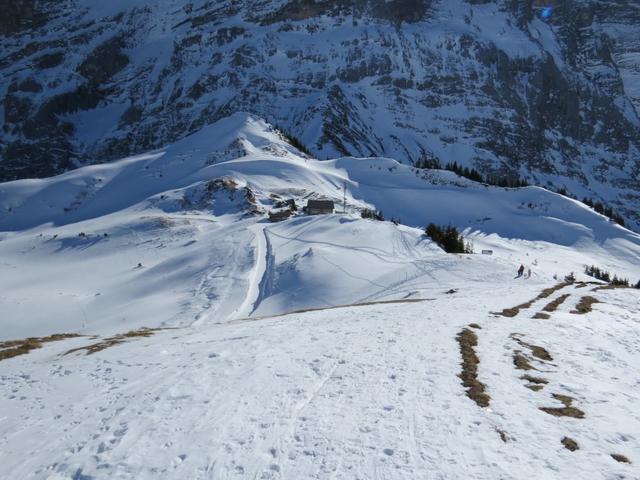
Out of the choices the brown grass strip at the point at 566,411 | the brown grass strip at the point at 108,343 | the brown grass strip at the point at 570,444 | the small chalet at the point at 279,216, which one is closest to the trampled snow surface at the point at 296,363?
the brown grass strip at the point at 570,444

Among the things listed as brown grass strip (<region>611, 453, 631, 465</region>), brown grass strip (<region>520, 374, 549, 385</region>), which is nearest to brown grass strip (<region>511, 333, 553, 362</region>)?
brown grass strip (<region>520, 374, 549, 385</region>)

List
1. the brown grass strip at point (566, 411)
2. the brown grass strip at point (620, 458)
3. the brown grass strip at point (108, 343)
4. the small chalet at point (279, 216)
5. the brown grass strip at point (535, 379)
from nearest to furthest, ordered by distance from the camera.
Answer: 1. the brown grass strip at point (620, 458)
2. the brown grass strip at point (566, 411)
3. the brown grass strip at point (535, 379)
4. the brown grass strip at point (108, 343)
5. the small chalet at point (279, 216)

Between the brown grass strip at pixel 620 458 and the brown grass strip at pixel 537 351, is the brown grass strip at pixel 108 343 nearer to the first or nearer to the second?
the brown grass strip at pixel 537 351

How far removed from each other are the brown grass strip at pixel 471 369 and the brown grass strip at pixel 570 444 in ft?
6.11

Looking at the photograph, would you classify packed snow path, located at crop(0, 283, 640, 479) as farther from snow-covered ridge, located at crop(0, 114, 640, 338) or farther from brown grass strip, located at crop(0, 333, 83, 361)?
snow-covered ridge, located at crop(0, 114, 640, 338)

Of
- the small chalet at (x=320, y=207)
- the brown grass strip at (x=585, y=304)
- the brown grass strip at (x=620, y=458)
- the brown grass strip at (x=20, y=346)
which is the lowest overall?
the brown grass strip at (x=20, y=346)

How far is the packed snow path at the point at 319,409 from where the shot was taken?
884cm

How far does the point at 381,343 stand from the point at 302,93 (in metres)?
184

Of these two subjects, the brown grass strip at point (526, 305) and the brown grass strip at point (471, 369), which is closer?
the brown grass strip at point (471, 369)

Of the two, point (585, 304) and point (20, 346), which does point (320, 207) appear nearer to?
point (585, 304)

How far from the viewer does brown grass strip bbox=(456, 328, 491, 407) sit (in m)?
11.7

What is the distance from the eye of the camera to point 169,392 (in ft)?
40.0

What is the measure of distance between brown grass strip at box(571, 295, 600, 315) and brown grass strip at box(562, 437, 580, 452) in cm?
1610

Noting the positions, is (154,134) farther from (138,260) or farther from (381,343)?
(381,343)
